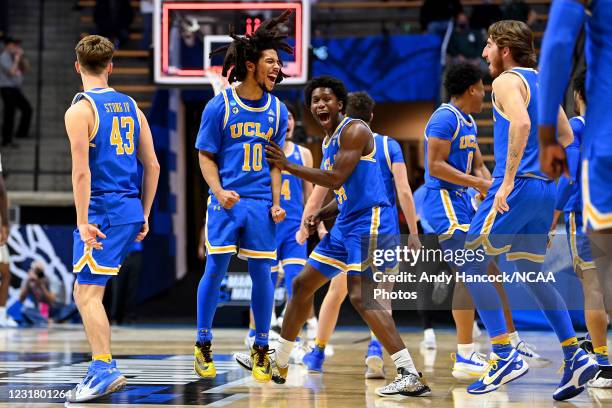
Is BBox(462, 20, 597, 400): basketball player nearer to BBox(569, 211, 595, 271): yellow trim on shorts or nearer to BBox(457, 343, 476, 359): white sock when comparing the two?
BBox(569, 211, 595, 271): yellow trim on shorts

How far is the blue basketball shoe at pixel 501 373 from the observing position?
565 centimetres

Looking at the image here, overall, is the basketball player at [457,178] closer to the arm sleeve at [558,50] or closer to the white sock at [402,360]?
the white sock at [402,360]

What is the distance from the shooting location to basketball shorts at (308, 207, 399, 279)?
6.04 meters

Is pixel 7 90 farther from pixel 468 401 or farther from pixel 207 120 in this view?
pixel 468 401

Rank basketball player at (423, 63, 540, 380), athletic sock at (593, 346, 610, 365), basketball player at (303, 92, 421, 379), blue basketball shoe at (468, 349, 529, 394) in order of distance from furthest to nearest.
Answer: basketball player at (303, 92, 421, 379)
basketball player at (423, 63, 540, 380)
athletic sock at (593, 346, 610, 365)
blue basketball shoe at (468, 349, 529, 394)

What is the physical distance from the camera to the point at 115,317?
12391 mm

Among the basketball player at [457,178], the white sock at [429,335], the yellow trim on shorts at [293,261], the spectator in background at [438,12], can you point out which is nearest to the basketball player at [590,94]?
the basketball player at [457,178]

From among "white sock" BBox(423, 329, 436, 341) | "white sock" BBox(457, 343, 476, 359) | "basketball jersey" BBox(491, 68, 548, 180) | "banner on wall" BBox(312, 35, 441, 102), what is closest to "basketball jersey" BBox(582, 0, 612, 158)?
"basketball jersey" BBox(491, 68, 548, 180)

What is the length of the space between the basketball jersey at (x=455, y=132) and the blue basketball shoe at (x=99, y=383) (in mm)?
2574

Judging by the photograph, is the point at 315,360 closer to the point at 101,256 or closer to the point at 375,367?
the point at 375,367

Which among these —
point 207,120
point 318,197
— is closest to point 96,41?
point 207,120

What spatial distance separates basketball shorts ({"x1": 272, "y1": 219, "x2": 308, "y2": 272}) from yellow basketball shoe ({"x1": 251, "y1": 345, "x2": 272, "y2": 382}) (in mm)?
2238

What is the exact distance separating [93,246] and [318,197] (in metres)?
1.86

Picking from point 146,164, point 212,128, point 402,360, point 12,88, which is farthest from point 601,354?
point 12,88
